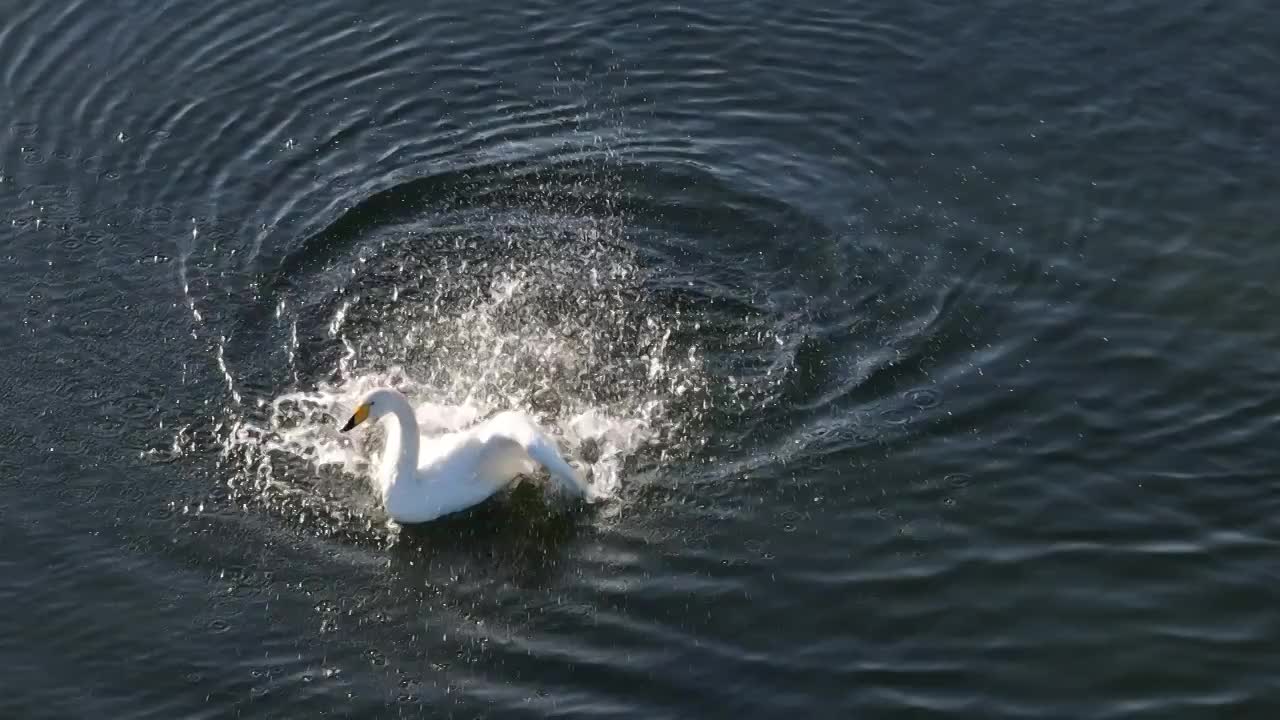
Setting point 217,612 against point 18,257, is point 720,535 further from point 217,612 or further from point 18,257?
point 18,257

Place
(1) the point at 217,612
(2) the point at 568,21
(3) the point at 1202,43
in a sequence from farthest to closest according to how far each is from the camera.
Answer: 1. (2) the point at 568,21
2. (3) the point at 1202,43
3. (1) the point at 217,612

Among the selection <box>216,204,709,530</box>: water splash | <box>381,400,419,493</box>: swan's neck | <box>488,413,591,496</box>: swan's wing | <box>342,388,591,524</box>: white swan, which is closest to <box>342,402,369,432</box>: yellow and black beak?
<box>342,388,591,524</box>: white swan

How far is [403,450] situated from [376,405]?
1.54ft

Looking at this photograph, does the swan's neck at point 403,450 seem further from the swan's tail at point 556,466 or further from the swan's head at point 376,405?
the swan's tail at point 556,466

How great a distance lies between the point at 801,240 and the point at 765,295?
40.0 inches

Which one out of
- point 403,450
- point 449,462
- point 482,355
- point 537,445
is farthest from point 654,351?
point 403,450

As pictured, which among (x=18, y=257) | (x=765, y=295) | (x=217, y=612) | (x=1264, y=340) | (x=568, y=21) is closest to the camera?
(x=217, y=612)

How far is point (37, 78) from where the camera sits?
1955 cm

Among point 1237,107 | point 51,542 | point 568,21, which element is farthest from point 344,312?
point 1237,107

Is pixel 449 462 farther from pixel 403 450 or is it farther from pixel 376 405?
pixel 376 405

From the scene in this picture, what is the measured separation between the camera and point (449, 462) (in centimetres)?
1363

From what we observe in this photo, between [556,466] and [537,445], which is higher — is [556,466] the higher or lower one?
the lower one

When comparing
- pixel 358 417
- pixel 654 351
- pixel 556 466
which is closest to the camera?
pixel 556 466

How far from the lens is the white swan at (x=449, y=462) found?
13.5m
